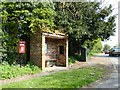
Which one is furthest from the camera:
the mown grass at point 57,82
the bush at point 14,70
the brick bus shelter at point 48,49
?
the brick bus shelter at point 48,49

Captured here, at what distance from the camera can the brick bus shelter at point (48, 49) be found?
8.32 m

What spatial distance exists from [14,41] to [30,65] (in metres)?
2.07

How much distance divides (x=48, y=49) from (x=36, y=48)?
2.21 metres

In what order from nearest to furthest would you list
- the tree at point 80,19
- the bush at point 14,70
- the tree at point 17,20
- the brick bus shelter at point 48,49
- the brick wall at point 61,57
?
Answer: the bush at point 14,70
the tree at point 17,20
the brick bus shelter at point 48,49
the tree at point 80,19
the brick wall at point 61,57

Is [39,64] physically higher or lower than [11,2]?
lower

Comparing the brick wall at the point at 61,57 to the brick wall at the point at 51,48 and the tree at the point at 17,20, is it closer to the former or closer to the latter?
the brick wall at the point at 51,48

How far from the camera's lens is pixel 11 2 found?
7.10 meters

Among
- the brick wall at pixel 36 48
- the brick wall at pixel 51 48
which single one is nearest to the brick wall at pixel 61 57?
the brick wall at pixel 51 48

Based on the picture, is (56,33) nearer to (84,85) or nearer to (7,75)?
(7,75)

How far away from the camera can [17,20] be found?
24.9ft

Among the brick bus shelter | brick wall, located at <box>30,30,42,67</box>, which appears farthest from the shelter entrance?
brick wall, located at <box>30,30,42,67</box>

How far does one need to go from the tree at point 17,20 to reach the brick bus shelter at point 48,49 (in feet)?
2.80

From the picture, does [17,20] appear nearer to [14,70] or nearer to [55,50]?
[14,70]

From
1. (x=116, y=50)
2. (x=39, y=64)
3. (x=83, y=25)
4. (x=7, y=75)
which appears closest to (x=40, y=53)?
(x=39, y=64)
